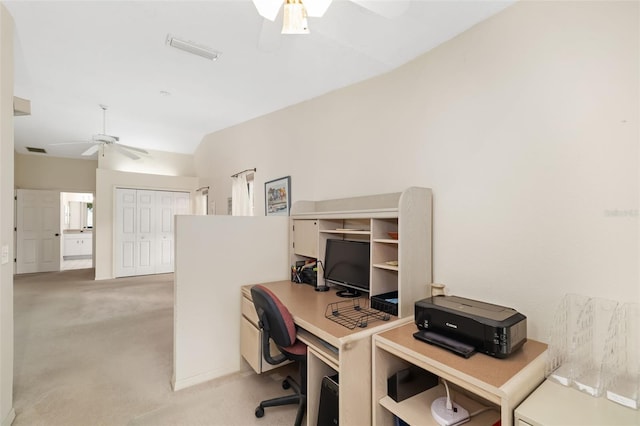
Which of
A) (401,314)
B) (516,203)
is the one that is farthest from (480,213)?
(401,314)

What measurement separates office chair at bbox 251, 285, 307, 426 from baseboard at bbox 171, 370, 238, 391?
61cm

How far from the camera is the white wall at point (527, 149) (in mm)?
1283

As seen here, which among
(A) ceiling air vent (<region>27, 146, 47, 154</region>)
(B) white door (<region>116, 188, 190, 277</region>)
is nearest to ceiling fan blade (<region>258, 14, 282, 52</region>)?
(B) white door (<region>116, 188, 190, 277</region>)

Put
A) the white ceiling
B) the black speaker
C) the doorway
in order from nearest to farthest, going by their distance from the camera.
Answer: the black speaker → the white ceiling → the doorway

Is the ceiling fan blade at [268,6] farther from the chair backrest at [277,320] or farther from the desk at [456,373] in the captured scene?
the desk at [456,373]

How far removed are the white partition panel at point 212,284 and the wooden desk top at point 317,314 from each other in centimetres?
19

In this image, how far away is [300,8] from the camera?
1.30 metres

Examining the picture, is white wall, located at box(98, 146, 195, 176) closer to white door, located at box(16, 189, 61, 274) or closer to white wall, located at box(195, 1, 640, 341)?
white door, located at box(16, 189, 61, 274)

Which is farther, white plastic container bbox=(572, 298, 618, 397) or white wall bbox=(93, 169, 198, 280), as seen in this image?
white wall bbox=(93, 169, 198, 280)

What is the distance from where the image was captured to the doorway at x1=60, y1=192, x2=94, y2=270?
359 inches

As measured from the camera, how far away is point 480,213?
1.75 m

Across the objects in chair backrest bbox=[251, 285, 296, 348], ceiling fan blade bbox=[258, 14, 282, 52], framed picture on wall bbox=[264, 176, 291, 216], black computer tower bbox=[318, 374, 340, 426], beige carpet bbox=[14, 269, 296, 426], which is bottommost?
beige carpet bbox=[14, 269, 296, 426]

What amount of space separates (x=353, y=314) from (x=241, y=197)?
10.7 feet

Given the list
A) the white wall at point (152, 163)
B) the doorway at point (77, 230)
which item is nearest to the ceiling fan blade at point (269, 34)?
the white wall at point (152, 163)
